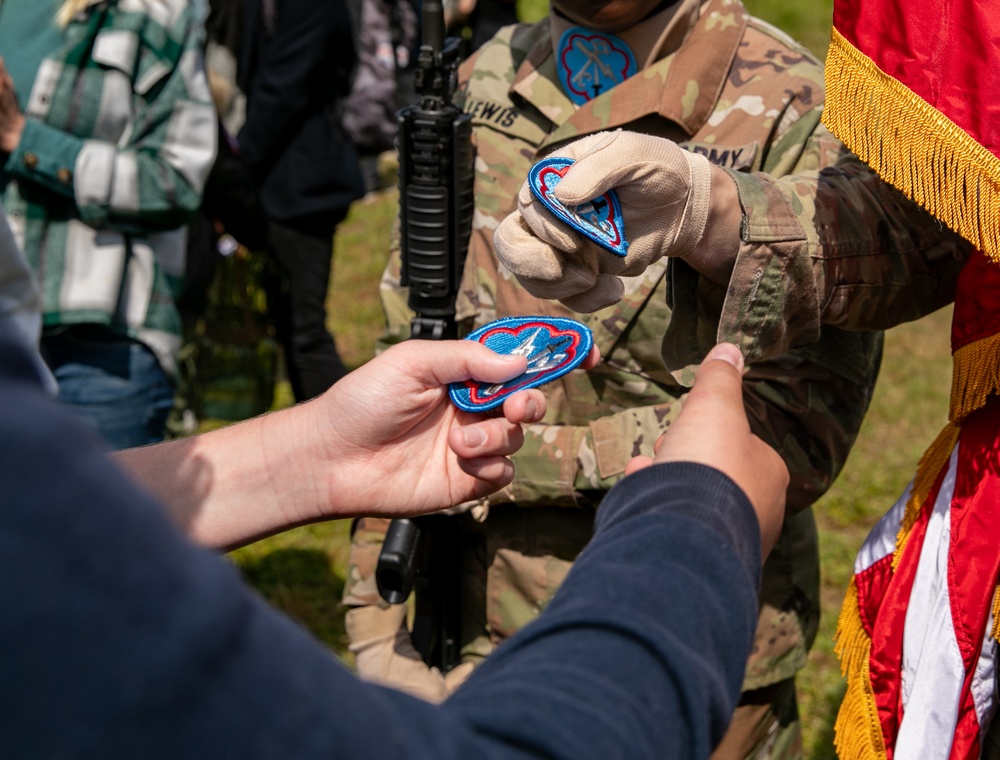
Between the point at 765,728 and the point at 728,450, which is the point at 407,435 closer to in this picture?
the point at 728,450

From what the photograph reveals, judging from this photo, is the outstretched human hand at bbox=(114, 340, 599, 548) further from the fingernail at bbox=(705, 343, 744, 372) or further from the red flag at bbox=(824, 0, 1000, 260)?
the red flag at bbox=(824, 0, 1000, 260)

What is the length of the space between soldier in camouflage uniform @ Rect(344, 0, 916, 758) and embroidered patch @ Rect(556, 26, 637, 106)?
2cm

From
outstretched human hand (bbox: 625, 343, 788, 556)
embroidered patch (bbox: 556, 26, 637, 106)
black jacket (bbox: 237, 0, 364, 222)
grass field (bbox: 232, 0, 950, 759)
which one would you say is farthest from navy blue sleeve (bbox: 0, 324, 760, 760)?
black jacket (bbox: 237, 0, 364, 222)

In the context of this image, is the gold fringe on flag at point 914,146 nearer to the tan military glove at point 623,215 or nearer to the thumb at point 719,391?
the tan military glove at point 623,215

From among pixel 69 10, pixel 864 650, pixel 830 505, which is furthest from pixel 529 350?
pixel 830 505

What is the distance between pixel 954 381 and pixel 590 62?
0.97 metres

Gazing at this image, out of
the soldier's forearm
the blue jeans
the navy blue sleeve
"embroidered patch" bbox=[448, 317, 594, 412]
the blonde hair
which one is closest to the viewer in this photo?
the navy blue sleeve

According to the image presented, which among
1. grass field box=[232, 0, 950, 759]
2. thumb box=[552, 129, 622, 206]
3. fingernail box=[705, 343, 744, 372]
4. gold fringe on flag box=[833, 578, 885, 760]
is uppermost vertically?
thumb box=[552, 129, 622, 206]

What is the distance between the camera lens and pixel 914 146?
1.39 metres

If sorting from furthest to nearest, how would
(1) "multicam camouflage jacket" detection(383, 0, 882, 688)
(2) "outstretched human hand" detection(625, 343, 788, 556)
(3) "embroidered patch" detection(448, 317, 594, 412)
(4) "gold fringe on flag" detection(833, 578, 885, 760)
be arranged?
(1) "multicam camouflage jacket" detection(383, 0, 882, 688) < (4) "gold fringe on flag" detection(833, 578, 885, 760) < (3) "embroidered patch" detection(448, 317, 594, 412) < (2) "outstretched human hand" detection(625, 343, 788, 556)

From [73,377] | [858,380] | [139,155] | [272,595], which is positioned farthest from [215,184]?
[858,380]

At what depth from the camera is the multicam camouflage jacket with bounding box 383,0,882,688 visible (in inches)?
73.4

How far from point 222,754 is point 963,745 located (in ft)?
4.08

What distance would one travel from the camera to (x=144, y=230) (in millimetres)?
2820
